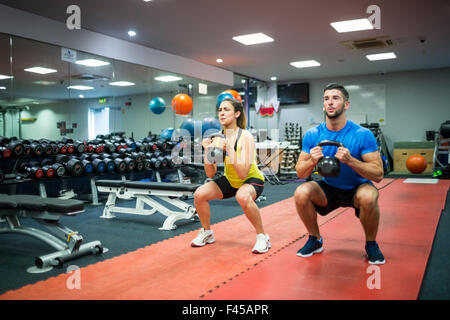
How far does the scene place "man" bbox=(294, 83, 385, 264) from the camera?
6.84 feet

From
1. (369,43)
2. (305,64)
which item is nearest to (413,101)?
(305,64)

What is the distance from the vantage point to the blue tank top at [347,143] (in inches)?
84.7

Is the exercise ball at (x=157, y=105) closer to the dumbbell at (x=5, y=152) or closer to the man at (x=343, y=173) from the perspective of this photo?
the dumbbell at (x=5, y=152)

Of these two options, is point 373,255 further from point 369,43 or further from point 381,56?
point 381,56

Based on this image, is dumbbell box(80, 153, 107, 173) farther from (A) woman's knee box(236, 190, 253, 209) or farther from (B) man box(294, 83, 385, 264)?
(B) man box(294, 83, 385, 264)

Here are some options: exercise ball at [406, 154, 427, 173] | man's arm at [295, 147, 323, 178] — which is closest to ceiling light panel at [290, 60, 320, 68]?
exercise ball at [406, 154, 427, 173]

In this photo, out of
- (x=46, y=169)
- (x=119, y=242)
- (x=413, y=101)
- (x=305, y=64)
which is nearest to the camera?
(x=119, y=242)

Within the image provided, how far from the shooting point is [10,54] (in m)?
4.70

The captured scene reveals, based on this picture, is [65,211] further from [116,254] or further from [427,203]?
[427,203]

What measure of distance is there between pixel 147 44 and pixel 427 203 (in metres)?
5.01

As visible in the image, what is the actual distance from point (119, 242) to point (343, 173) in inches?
69.7

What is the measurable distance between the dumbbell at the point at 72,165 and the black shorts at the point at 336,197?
11.0 feet

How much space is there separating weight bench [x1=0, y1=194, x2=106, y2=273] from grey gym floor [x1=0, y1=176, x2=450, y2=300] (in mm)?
57

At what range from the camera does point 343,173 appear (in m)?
2.21
